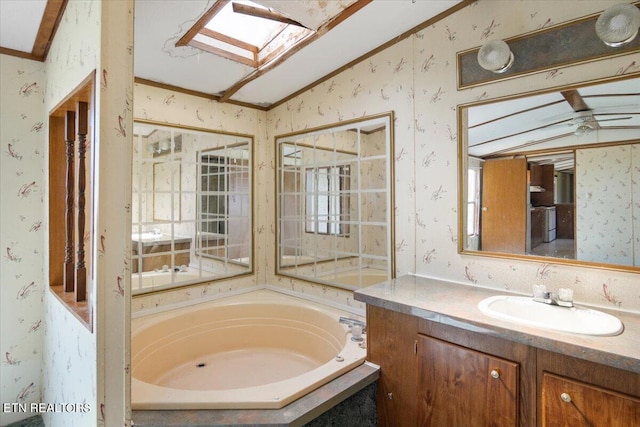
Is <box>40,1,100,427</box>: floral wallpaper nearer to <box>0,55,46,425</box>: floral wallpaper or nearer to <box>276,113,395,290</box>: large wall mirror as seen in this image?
<box>0,55,46,425</box>: floral wallpaper

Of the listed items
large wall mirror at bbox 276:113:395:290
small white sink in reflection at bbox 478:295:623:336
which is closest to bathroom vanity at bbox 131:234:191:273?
large wall mirror at bbox 276:113:395:290

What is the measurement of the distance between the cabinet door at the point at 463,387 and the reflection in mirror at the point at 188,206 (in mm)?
1939

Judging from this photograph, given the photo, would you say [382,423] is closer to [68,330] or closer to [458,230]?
[458,230]

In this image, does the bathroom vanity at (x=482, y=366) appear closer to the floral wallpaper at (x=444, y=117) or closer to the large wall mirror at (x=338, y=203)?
the floral wallpaper at (x=444, y=117)

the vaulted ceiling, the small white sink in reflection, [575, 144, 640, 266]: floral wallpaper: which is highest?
the vaulted ceiling

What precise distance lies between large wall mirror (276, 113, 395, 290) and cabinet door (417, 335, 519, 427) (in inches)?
32.0

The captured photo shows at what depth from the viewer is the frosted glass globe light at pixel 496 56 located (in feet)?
5.60

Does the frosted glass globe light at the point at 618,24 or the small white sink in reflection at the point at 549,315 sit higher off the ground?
the frosted glass globe light at the point at 618,24

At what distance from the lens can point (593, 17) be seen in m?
1.55

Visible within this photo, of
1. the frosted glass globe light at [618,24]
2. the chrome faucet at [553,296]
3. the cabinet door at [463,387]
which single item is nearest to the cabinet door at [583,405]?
the cabinet door at [463,387]

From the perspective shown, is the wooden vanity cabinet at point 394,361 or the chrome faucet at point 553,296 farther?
the wooden vanity cabinet at point 394,361

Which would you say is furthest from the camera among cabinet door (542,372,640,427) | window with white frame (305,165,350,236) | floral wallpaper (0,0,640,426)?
window with white frame (305,165,350,236)

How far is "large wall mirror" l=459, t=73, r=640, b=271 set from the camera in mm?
1506

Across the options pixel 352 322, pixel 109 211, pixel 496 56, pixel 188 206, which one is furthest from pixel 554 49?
pixel 188 206
